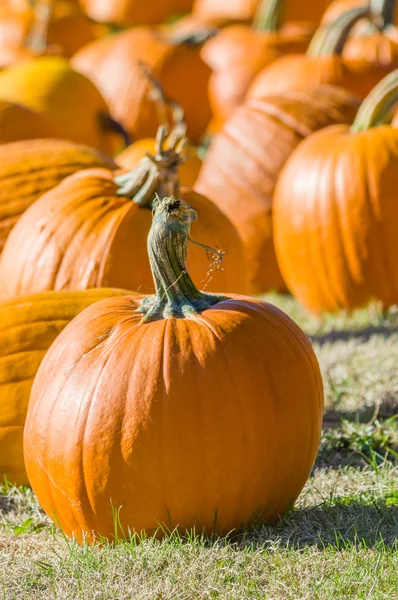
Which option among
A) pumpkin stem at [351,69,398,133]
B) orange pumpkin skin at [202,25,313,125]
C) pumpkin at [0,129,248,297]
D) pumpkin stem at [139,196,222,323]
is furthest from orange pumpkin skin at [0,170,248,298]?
orange pumpkin skin at [202,25,313,125]

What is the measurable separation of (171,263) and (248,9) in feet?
28.3

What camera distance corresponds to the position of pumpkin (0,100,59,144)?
513cm

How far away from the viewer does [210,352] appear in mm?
2363

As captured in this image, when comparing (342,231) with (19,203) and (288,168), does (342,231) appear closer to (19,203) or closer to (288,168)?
(288,168)

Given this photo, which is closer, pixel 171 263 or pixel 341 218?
pixel 171 263

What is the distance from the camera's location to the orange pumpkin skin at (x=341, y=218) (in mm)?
4656

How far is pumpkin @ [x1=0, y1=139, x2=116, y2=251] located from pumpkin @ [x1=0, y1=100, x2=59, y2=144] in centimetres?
81

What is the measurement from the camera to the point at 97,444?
2.35 metres

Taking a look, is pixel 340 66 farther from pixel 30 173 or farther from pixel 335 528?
pixel 335 528

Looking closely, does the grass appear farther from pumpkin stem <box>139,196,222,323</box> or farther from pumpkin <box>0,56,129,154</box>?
pumpkin <box>0,56,129,154</box>

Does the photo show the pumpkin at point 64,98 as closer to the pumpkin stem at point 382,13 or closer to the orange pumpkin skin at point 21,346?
the pumpkin stem at point 382,13

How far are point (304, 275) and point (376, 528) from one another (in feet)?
8.84

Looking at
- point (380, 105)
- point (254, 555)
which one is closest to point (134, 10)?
point (380, 105)

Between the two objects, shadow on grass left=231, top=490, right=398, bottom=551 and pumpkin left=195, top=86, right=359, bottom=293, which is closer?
shadow on grass left=231, top=490, right=398, bottom=551
